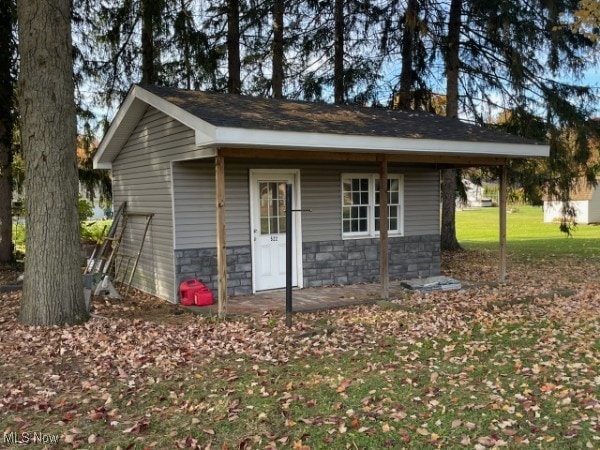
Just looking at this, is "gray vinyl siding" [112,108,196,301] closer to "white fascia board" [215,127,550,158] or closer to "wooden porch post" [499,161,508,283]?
"white fascia board" [215,127,550,158]

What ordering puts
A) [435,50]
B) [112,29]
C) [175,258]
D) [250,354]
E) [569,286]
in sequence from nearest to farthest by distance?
1. [250,354]
2. [175,258]
3. [569,286]
4. [112,29]
5. [435,50]

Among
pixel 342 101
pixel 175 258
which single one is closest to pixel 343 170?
pixel 175 258

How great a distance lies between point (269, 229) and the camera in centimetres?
877

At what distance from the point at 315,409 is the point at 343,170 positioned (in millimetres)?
5966

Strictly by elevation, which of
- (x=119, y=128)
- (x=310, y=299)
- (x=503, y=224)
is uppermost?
(x=119, y=128)

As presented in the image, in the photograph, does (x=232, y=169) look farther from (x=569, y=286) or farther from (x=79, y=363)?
(x=569, y=286)

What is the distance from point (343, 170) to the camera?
944 centimetres

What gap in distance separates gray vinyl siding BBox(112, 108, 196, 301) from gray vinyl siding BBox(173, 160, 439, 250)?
293mm

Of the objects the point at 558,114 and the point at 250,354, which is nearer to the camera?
the point at 250,354

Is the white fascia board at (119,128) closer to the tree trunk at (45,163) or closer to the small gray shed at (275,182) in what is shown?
the small gray shed at (275,182)

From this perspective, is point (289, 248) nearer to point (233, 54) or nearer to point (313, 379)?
point (313, 379)

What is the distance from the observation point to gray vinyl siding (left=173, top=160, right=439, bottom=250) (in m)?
8.07

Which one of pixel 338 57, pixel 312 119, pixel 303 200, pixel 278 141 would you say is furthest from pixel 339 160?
pixel 338 57

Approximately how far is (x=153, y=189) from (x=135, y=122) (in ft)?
4.71
